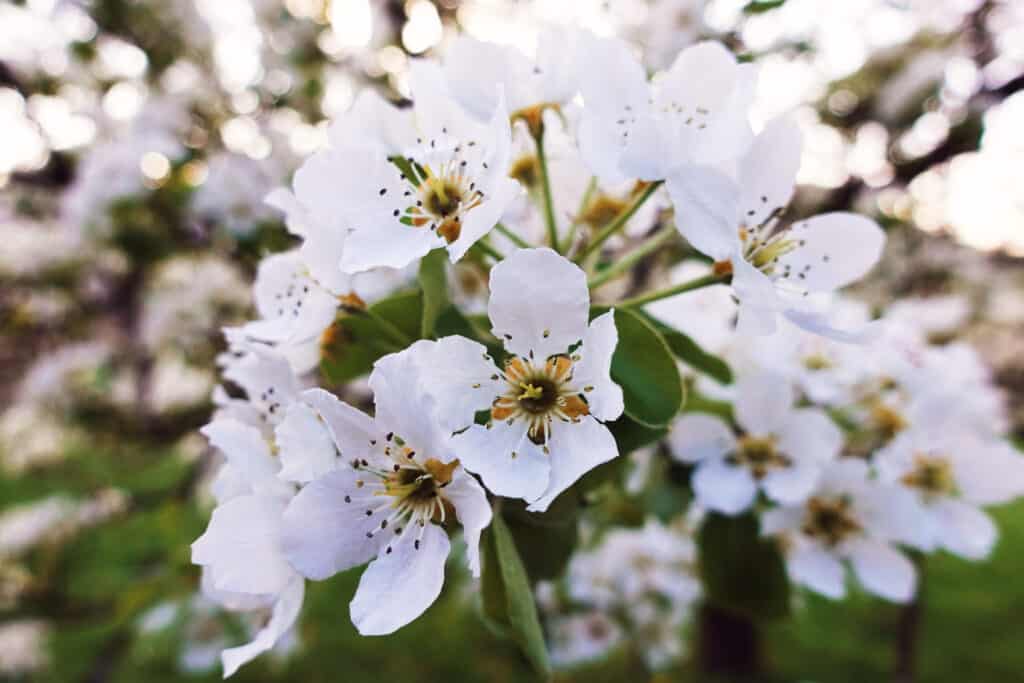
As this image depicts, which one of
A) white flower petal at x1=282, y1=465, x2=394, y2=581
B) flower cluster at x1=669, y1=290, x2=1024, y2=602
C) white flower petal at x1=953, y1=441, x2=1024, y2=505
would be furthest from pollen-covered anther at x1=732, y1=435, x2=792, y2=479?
white flower petal at x1=282, y1=465, x2=394, y2=581

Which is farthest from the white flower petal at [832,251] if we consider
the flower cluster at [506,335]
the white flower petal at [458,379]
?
the white flower petal at [458,379]

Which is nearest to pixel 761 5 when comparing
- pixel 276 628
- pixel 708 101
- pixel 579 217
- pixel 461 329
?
pixel 708 101

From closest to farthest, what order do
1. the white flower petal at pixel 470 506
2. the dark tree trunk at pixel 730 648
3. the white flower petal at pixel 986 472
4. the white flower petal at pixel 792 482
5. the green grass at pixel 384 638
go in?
1. the white flower petal at pixel 470 506
2. the white flower petal at pixel 792 482
3. the white flower petal at pixel 986 472
4. the green grass at pixel 384 638
5. the dark tree trunk at pixel 730 648

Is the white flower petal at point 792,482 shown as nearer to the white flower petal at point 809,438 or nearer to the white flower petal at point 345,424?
the white flower petal at point 809,438

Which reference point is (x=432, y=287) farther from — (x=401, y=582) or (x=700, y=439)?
(x=700, y=439)

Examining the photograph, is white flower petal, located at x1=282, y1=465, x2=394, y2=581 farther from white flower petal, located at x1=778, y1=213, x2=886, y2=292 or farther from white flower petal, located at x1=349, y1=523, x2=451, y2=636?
white flower petal, located at x1=778, y1=213, x2=886, y2=292

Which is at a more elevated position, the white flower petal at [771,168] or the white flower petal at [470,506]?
the white flower petal at [771,168]
